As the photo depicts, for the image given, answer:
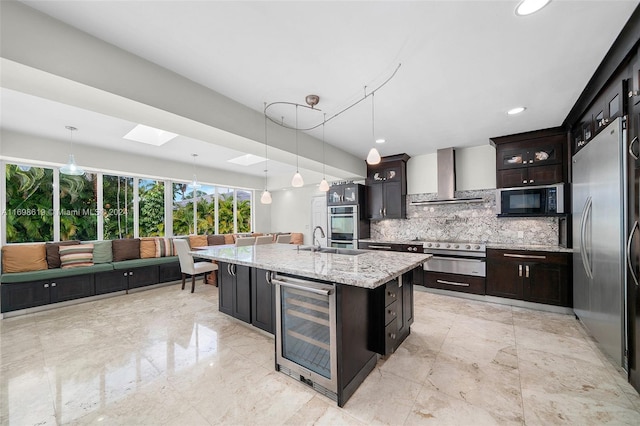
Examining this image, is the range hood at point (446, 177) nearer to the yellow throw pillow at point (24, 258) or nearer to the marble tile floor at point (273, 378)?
the marble tile floor at point (273, 378)

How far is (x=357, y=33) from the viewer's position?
1757 mm

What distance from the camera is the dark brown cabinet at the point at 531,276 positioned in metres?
3.31

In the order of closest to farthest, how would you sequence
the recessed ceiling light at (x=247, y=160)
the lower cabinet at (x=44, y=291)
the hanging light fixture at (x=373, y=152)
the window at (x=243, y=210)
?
1. the hanging light fixture at (x=373, y=152)
2. the lower cabinet at (x=44, y=291)
3. the recessed ceiling light at (x=247, y=160)
4. the window at (x=243, y=210)

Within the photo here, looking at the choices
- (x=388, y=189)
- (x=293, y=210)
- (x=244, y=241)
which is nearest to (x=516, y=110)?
(x=388, y=189)

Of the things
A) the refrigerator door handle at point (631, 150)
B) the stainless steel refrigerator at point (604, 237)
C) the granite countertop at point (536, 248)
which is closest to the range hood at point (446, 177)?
the granite countertop at point (536, 248)

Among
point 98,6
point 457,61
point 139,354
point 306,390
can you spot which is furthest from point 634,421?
point 98,6

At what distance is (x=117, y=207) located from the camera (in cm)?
526

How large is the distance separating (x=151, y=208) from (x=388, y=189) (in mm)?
5447

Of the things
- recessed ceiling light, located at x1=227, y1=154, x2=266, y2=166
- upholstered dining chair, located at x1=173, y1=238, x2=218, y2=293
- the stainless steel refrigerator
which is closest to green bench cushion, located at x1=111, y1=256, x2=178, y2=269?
upholstered dining chair, located at x1=173, y1=238, x2=218, y2=293

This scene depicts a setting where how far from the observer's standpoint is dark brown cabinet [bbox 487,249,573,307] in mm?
3307

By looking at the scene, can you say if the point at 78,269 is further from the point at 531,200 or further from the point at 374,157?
the point at 531,200

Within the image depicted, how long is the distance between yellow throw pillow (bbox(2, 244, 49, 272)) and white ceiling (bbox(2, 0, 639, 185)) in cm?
203

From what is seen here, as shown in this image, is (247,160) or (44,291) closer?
(44,291)

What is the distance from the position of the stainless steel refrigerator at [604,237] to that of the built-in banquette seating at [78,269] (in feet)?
20.5
